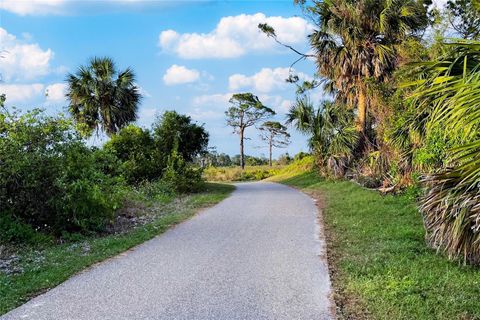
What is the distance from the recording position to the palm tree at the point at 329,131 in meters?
22.5

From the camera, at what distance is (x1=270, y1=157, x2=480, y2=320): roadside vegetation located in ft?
14.8

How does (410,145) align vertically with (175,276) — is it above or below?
above

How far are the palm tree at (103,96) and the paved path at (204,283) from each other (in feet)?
56.3

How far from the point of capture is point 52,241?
891 centimetres

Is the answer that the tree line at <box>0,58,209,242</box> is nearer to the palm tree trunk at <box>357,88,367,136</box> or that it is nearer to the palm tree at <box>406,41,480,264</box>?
the palm tree at <box>406,41,480,264</box>

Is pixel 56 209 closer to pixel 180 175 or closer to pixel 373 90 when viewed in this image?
pixel 180 175

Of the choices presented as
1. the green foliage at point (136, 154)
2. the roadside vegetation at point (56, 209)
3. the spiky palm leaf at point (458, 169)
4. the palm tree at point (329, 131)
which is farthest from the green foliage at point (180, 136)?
the spiky palm leaf at point (458, 169)

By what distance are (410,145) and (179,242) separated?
8.27m

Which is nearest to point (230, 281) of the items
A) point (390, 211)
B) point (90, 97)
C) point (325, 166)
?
point (390, 211)

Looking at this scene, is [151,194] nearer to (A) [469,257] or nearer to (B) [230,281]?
(B) [230,281]

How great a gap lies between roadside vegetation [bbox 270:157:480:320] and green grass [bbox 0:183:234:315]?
12.0ft

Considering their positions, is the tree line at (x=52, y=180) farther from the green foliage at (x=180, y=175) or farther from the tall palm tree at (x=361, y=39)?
the tall palm tree at (x=361, y=39)

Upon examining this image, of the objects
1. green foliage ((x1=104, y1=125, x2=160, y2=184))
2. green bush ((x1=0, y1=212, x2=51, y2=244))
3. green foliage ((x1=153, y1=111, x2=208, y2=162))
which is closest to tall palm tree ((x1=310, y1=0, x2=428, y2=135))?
green foliage ((x1=153, y1=111, x2=208, y2=162))

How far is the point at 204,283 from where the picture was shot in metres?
5.70
